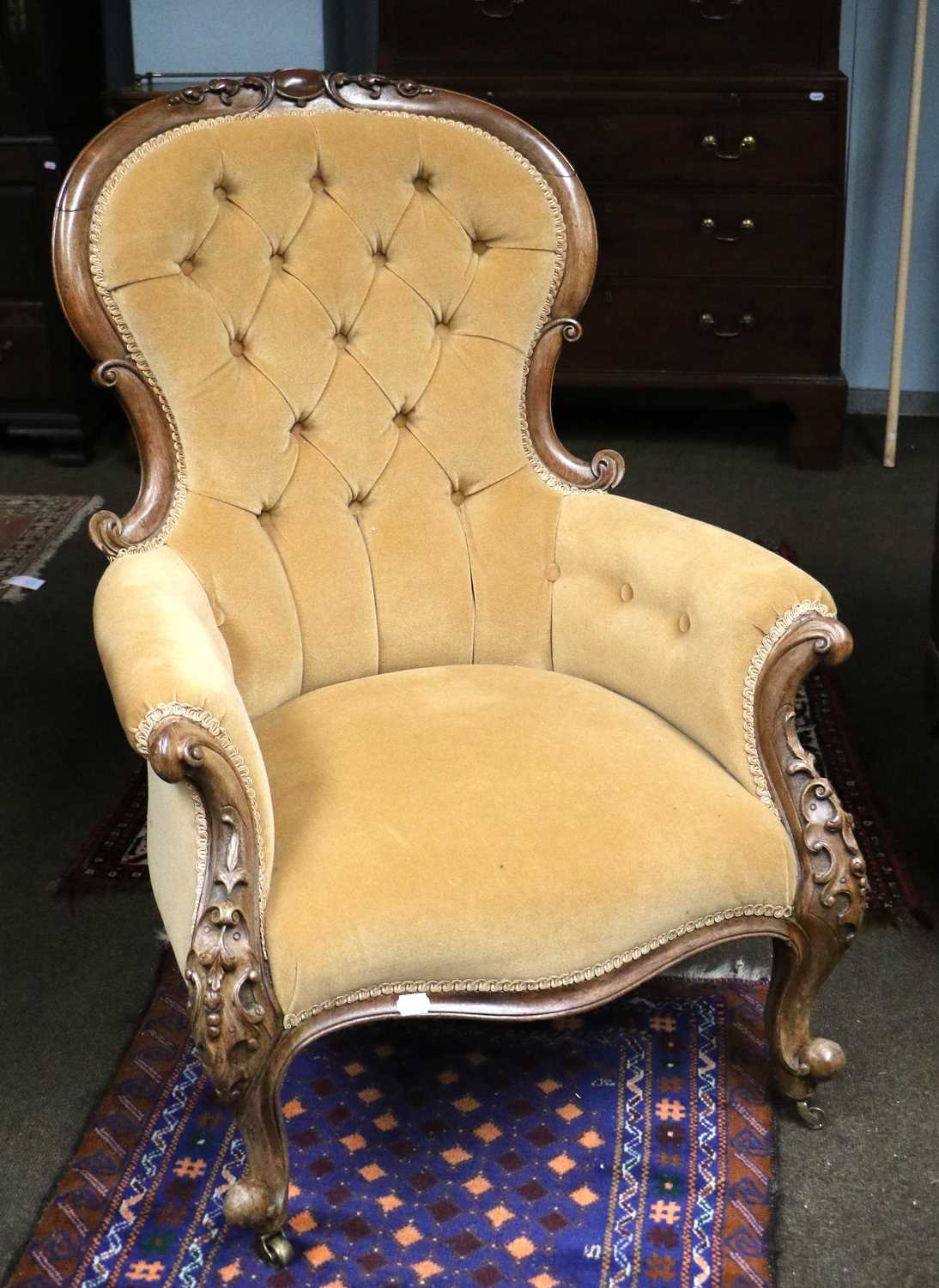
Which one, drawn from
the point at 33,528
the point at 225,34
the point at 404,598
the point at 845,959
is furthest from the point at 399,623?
the point at 225,34

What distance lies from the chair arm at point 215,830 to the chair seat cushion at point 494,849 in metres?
0.03

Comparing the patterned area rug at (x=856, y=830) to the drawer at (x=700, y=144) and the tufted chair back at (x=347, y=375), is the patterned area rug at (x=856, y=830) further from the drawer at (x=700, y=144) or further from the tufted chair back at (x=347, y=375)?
the drawer at (x=700, y=144)

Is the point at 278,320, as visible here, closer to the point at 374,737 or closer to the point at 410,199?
the point at 410,199

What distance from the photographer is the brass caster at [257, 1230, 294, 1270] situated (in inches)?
56.8

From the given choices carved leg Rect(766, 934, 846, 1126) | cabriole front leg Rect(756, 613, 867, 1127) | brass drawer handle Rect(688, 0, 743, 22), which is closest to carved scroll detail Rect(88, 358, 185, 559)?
cabriole front leg Rect(756, 613, 867, 1127)

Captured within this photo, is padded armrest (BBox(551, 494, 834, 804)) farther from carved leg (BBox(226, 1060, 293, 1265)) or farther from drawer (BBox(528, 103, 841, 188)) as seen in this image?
drawer (BBox(528, 103, 841, 188))

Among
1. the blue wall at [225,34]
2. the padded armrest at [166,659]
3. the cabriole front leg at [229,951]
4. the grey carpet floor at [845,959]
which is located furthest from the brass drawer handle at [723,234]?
the cabriole front leg at [229,951]

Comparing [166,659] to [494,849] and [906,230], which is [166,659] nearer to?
[494,849]

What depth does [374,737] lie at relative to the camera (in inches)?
63.3

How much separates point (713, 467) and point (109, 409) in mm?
1746

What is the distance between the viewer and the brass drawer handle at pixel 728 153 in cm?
364

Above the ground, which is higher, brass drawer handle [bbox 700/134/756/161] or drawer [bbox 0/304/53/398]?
brass drawer handle [bbox 700/134/756/161]

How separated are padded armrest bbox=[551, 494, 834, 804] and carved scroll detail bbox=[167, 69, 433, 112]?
1.81 ft

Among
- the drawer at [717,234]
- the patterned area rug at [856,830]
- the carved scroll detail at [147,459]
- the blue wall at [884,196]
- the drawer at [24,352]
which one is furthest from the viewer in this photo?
the blue wall at [884,196]
